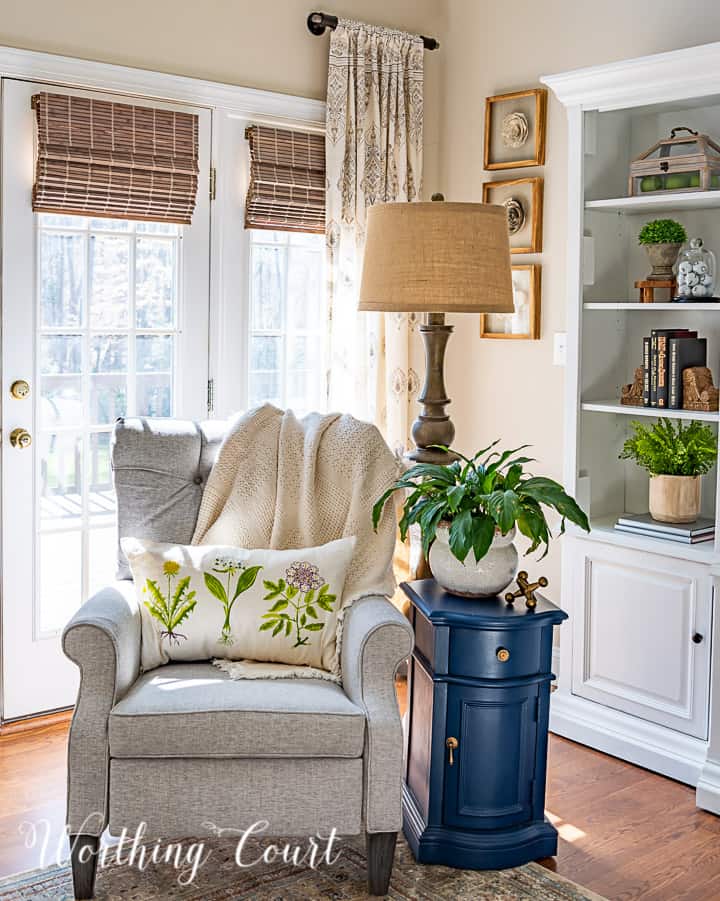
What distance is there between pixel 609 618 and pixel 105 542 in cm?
168

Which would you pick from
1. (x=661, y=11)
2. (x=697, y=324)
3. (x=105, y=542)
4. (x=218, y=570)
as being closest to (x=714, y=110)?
(x=661, y=11)

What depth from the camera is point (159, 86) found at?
3.54 metres

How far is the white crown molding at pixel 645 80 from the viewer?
2973 millimetres

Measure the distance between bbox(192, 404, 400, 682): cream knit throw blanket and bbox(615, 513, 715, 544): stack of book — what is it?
0.80 metres

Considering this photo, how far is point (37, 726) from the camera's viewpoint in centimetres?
347

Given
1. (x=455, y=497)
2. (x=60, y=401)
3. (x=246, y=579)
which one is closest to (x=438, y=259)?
(x=455, y=497)

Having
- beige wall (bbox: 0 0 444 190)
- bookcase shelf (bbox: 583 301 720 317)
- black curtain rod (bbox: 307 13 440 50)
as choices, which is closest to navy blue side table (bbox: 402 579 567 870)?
bookcase shelf (bbox: 583 301 720 317)

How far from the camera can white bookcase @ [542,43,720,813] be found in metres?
3.10

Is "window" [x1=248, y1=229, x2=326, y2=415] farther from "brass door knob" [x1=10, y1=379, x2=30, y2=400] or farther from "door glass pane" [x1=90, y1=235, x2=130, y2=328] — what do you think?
"brass door knob" [x1=10, y1=379, x2=30, y2=400]

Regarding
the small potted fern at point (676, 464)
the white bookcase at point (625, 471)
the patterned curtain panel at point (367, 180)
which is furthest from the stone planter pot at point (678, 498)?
the patterned curtain panel at point (367, 180)

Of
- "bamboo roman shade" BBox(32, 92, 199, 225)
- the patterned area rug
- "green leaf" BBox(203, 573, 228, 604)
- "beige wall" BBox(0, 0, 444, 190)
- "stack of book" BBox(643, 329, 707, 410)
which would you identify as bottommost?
the patterned area rug

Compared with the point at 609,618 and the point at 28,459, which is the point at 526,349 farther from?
the point at 28,459

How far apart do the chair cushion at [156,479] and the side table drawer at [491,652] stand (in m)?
0.84

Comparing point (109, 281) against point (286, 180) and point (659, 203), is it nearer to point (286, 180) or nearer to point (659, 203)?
point (286, 180)
